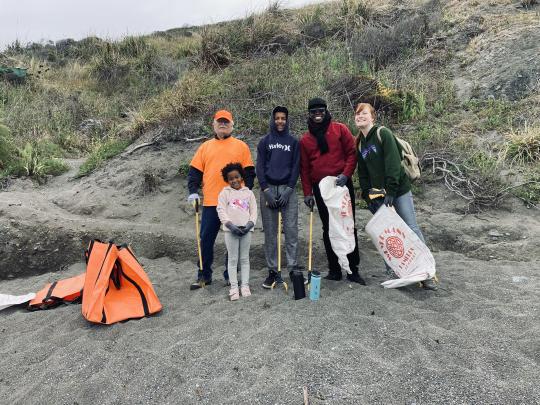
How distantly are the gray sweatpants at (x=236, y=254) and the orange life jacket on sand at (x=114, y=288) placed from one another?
0.79m

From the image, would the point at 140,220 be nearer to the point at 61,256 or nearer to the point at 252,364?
the point at 61,256

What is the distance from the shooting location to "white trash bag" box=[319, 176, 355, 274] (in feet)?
14.0

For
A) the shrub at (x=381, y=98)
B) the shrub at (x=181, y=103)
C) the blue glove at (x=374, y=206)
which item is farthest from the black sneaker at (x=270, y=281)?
the shrub at (x=181, y=103)

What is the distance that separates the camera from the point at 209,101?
8719mm

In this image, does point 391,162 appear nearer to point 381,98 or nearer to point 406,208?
point 406,208

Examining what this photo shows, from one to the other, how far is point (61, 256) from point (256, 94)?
16.6ft

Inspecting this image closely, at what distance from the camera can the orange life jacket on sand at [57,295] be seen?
4.35 meters

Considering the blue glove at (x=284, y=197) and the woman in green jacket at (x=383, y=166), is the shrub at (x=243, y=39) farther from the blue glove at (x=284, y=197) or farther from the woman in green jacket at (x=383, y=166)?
the woman in green jacket at (x=383, y=166)

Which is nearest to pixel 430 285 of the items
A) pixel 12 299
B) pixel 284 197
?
pixel 284 197

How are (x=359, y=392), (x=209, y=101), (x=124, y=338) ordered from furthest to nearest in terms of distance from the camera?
(x=209, y=101) < (x=124, y=338) < (x=359, y=392)

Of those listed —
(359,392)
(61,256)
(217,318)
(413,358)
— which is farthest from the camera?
(61,256)

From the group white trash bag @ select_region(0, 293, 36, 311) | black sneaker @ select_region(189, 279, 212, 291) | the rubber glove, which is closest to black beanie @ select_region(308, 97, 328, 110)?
the rubber glove

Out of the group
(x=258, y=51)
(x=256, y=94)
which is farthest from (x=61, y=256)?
(x=258, y=51)

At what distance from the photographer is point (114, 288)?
413 centimetres
